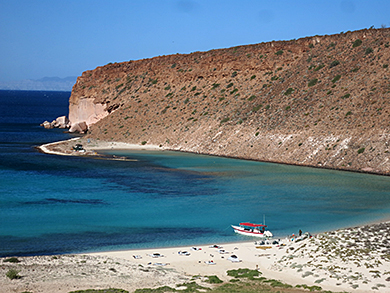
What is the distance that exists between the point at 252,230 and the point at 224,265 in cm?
545

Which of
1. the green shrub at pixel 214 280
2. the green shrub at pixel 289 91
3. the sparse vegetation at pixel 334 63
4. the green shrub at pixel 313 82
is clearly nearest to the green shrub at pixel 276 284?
the green shrub at pixel 214 280

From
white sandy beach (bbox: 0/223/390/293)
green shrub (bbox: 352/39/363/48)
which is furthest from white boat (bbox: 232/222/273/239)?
green shrub (bbox: 352/39/363/48)

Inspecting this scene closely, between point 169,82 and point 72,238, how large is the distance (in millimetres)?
64369

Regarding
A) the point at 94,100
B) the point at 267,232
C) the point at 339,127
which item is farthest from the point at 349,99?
the point at 94,100

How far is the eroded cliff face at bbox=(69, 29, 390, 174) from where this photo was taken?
5309cm

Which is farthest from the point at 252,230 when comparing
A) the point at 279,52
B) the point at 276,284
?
the point at 279,52

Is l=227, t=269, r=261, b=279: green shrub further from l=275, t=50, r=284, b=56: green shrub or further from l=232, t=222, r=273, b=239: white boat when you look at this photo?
l=275, t=50, r=284, b=56: green shrub

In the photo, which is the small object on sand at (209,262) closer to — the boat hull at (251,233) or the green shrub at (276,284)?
the green shrub at (276,284)

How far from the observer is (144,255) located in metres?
22.9

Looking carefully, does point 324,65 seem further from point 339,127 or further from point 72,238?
point 72,238

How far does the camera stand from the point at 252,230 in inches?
1057

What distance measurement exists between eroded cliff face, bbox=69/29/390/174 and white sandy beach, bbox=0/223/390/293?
2573cm

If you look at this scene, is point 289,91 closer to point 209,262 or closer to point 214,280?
point 209,262

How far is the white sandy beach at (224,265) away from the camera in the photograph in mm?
18578
